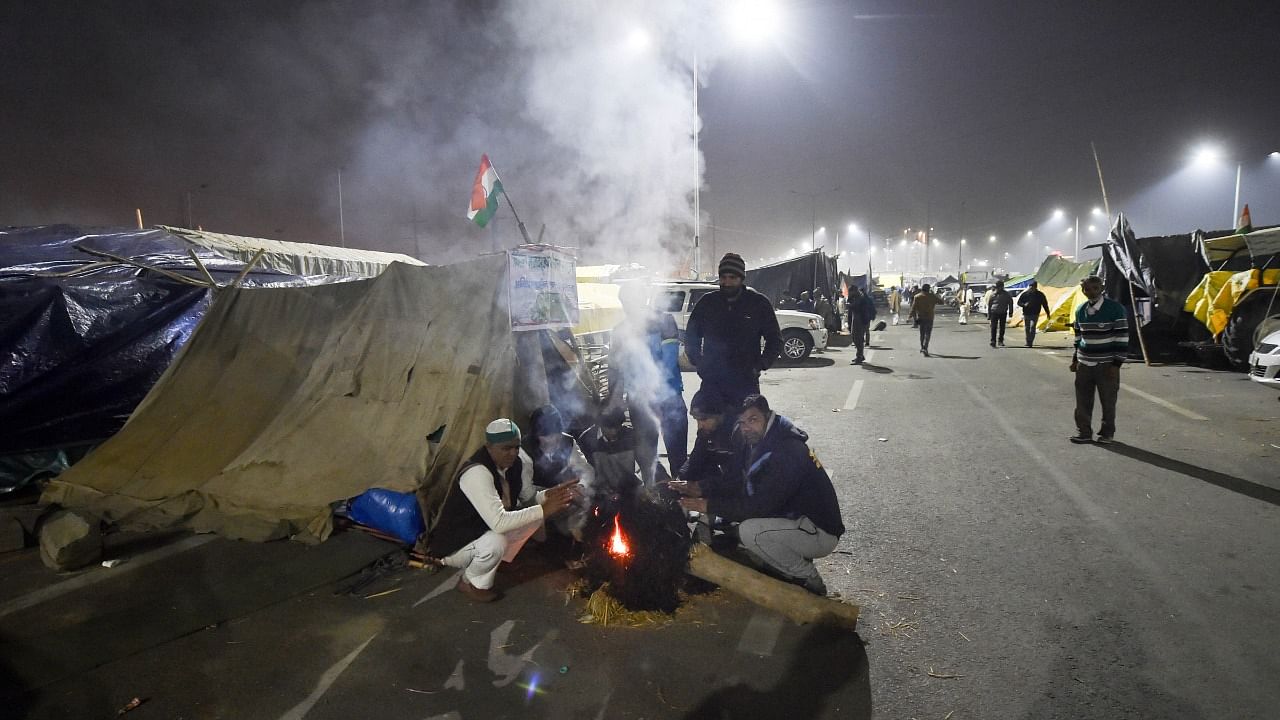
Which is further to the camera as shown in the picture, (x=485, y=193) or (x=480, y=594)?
(x=485, y=193)

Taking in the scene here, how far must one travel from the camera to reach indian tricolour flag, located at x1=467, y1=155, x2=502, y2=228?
22.9ft

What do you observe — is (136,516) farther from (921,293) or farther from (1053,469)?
(921,293)

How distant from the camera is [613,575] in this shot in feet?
11.5

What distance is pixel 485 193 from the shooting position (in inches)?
275

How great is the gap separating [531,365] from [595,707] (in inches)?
116

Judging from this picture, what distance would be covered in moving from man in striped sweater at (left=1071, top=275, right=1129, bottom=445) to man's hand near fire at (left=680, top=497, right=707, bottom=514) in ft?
15.1

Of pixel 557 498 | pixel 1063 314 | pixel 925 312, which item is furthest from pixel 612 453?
pixel 1063 314

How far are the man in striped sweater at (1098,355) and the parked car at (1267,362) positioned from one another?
12.6ft

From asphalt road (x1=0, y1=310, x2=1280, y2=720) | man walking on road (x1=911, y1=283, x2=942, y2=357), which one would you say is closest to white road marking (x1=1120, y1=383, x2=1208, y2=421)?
asphalt road (x1=0, y1=310, x2=1280, y2=720)

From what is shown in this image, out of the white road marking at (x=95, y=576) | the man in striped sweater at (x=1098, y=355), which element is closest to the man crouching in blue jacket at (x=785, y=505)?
the white road marking at (x=95, y=576)

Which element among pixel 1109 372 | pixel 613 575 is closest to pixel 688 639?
pixel 613 575

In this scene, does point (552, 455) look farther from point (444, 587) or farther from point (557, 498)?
point (444, 587)

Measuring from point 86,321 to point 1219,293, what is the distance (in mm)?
16024

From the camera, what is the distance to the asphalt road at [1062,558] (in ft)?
8.69
